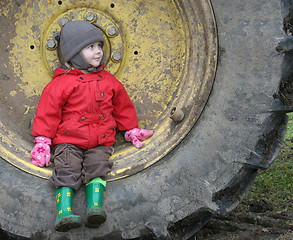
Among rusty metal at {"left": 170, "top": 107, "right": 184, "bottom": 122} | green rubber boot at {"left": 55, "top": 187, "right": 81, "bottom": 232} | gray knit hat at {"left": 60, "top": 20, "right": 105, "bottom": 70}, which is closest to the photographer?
green rubber boot at {"left": 55, "top": 187, "right": 81, "bottom": 232}

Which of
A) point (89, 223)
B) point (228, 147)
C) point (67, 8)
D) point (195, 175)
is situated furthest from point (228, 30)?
point (89, 223)

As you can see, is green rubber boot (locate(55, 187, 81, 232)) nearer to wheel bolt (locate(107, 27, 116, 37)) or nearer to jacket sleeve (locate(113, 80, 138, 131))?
jacket sleeve (locate(113, 80, 138, 131))

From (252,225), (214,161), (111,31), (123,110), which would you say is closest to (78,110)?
(123,110)

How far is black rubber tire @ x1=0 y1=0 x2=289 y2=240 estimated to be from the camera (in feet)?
6.44

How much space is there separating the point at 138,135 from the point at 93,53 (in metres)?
0.50

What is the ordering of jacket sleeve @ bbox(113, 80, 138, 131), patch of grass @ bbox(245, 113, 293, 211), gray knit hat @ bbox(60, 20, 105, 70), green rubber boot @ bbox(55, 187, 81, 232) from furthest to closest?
patch of grass @ bbox(245, 113, 293, 211) < jacket sleeve @ bbox(113, 80, 138, 131) < gray knit hat @ bbox(60, 20, 105, 70) < green rubber boot @ bbox(55, 187, 81, 232)

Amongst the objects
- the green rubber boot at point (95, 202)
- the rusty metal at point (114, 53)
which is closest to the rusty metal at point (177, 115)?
the rusty metal at point (114, 53)

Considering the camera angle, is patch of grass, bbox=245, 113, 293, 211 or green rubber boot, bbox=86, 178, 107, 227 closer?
green rubber boot, bbox=86, 178, 107, 227

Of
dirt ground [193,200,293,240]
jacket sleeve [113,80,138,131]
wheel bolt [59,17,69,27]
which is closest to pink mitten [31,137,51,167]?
jacket sleeve [113,80,138,131]

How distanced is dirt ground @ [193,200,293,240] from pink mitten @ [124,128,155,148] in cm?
60

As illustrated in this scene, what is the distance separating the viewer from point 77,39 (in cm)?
223

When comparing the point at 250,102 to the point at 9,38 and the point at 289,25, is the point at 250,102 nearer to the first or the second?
the point at 289,25

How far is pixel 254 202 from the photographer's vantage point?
271 cm

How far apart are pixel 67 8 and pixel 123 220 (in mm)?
1219
